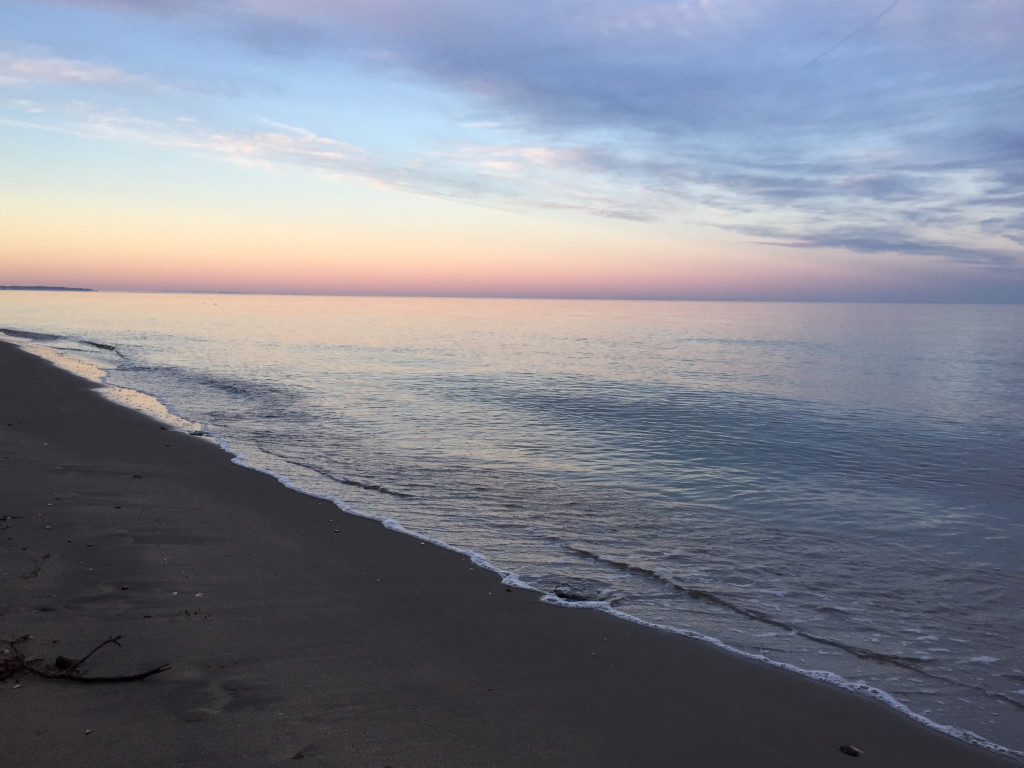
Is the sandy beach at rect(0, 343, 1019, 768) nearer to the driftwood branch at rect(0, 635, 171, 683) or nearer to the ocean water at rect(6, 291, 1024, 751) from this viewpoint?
the driftwood branch at rect(0, 635, 171, 683)

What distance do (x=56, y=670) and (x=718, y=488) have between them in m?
11.3

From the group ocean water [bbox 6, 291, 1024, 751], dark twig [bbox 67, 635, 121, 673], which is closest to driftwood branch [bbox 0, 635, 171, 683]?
dark twig [bbox 67, 635, 121, 673]

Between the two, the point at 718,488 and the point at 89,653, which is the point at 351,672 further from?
the point at 718,488

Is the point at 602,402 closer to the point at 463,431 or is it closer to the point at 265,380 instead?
the point at 463,431

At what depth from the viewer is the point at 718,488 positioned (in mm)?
13320

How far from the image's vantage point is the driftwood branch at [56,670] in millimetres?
4508

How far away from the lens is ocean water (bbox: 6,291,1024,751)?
6949 millimetres

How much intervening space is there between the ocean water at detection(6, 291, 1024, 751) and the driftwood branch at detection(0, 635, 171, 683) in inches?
160

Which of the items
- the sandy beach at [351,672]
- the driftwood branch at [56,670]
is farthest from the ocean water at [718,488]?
the driftwood branch at [56,670]

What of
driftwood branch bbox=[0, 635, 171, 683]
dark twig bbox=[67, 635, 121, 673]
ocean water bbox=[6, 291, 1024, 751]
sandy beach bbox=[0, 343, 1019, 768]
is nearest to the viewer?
sandy beach bbox=[0, 343, 1019, 768]

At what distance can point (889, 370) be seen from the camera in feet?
132

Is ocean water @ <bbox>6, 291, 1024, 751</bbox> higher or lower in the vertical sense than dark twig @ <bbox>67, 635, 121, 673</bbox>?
lower

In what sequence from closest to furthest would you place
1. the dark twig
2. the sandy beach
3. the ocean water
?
the sandy beach
the dark twig
the ocean water

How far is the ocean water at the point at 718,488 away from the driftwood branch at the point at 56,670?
160 inches
